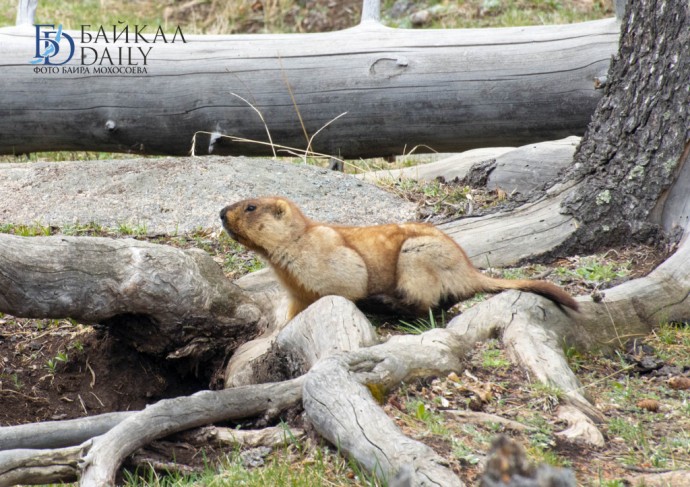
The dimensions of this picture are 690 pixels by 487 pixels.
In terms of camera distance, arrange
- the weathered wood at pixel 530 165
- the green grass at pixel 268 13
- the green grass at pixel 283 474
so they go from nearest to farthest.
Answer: the green grass at pixel 283 474 < the weathered wood at pixel 530 165 < the green grass at pixel 268 13

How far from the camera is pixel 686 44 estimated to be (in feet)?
20.7

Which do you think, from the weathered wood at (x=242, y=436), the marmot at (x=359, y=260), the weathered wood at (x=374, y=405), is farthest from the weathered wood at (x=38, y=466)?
the marmot at (x=359, y=260)

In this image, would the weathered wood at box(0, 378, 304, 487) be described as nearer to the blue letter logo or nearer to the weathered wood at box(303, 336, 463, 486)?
the weathered wood at box(303, 336, 463, 486)

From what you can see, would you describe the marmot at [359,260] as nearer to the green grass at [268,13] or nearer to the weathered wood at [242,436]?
the weathered wood at [242,436]

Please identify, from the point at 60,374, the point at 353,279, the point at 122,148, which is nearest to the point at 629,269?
the point at 353,279

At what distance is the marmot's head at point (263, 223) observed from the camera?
6.35 metres

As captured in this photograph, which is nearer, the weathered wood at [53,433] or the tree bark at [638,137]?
the weathered wood at [53,433]

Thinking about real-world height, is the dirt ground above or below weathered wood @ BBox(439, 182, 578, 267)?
below

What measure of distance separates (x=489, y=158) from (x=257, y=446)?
17.8ft

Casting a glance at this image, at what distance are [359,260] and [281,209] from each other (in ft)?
2.29

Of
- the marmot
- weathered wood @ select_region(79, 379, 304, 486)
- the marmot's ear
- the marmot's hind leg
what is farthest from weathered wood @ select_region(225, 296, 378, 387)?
the marmot's ear

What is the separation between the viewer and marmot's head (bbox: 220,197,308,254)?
20.8ft

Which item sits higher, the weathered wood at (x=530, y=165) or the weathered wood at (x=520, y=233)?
the weathered wood at (x=530, y=165)

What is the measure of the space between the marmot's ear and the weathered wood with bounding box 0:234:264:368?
0.59 m
